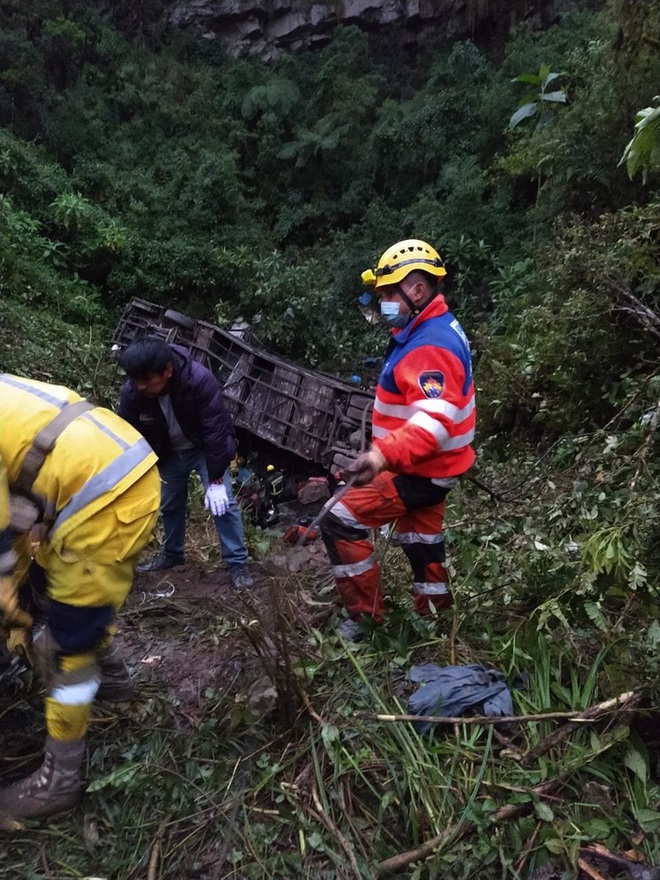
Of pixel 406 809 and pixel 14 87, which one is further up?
pixel 14 87

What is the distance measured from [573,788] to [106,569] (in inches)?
64.1

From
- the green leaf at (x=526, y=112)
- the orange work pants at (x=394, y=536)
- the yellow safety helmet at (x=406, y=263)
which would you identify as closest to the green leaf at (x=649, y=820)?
the orange work pants at (x=394, y=536)

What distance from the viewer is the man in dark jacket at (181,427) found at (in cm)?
301

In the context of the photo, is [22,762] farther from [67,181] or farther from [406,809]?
[67,181]

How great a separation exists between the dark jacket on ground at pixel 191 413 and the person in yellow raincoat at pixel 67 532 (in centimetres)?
116

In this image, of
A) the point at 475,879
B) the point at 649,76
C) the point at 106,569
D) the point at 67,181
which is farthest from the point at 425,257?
the point at 67,181

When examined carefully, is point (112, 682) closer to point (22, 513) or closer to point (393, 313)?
point (22, 513)

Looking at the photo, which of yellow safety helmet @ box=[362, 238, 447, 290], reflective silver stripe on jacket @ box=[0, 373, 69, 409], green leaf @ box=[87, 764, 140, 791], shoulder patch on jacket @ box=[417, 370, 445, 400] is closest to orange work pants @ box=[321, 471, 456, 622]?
shoulder patch on jacket @ box=[417, 370, 445, 400]

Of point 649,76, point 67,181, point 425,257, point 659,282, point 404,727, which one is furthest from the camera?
point 67,181

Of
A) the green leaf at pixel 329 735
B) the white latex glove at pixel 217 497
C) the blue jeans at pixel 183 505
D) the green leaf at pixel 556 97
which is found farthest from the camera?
the green leaf at pixel 556 97

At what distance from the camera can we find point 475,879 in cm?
186

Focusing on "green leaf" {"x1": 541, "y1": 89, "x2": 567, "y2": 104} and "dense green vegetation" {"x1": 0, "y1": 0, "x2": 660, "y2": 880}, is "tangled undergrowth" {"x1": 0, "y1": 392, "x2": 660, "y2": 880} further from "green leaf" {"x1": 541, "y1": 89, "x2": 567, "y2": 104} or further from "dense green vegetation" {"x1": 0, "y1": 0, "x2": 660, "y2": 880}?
"green leaf" {"x1": 541, "y1": 89, "x2": 567, "y2": 104}

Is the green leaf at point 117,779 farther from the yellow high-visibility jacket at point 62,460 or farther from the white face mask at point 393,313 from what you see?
the white face mask at point 393,313

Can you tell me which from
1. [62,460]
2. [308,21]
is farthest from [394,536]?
[308,21]
